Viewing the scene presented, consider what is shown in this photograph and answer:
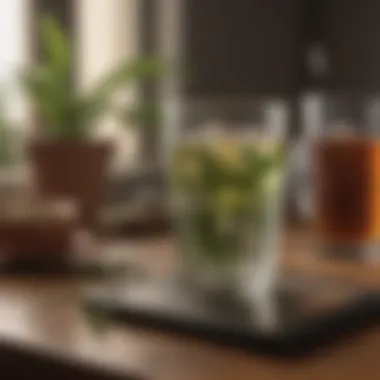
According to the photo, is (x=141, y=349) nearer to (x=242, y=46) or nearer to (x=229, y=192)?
(x=229, y=192)

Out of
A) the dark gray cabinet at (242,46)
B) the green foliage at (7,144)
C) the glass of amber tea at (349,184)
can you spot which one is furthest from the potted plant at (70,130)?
the dark gray cabinet at (242,46)

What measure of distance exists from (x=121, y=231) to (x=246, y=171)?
0.53 m

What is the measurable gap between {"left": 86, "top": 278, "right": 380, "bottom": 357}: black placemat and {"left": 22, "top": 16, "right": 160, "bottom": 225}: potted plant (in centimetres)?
36

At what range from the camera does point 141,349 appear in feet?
2.69

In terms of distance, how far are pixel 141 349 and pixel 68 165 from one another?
0.58 meters

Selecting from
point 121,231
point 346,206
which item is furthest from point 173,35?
point 346,206

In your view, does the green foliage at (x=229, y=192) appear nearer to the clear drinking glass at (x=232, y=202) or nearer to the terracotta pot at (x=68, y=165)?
the clear drinking glass at (x=232, y=202)

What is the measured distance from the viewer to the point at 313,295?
0.98m

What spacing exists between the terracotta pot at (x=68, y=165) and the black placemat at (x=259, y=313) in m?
0.36

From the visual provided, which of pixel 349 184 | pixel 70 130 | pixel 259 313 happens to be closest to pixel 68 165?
pixel 70 130

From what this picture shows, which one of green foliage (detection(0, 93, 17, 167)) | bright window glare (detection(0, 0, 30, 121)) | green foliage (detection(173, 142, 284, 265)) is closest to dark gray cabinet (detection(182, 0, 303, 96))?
bright window glare (detection(0, 0, 30, 121))

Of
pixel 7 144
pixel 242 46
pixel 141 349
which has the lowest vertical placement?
pixel 141 349

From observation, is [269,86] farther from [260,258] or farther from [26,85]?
[260,258]

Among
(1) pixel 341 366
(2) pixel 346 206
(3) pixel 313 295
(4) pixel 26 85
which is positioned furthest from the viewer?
(4) pixel 26 85
